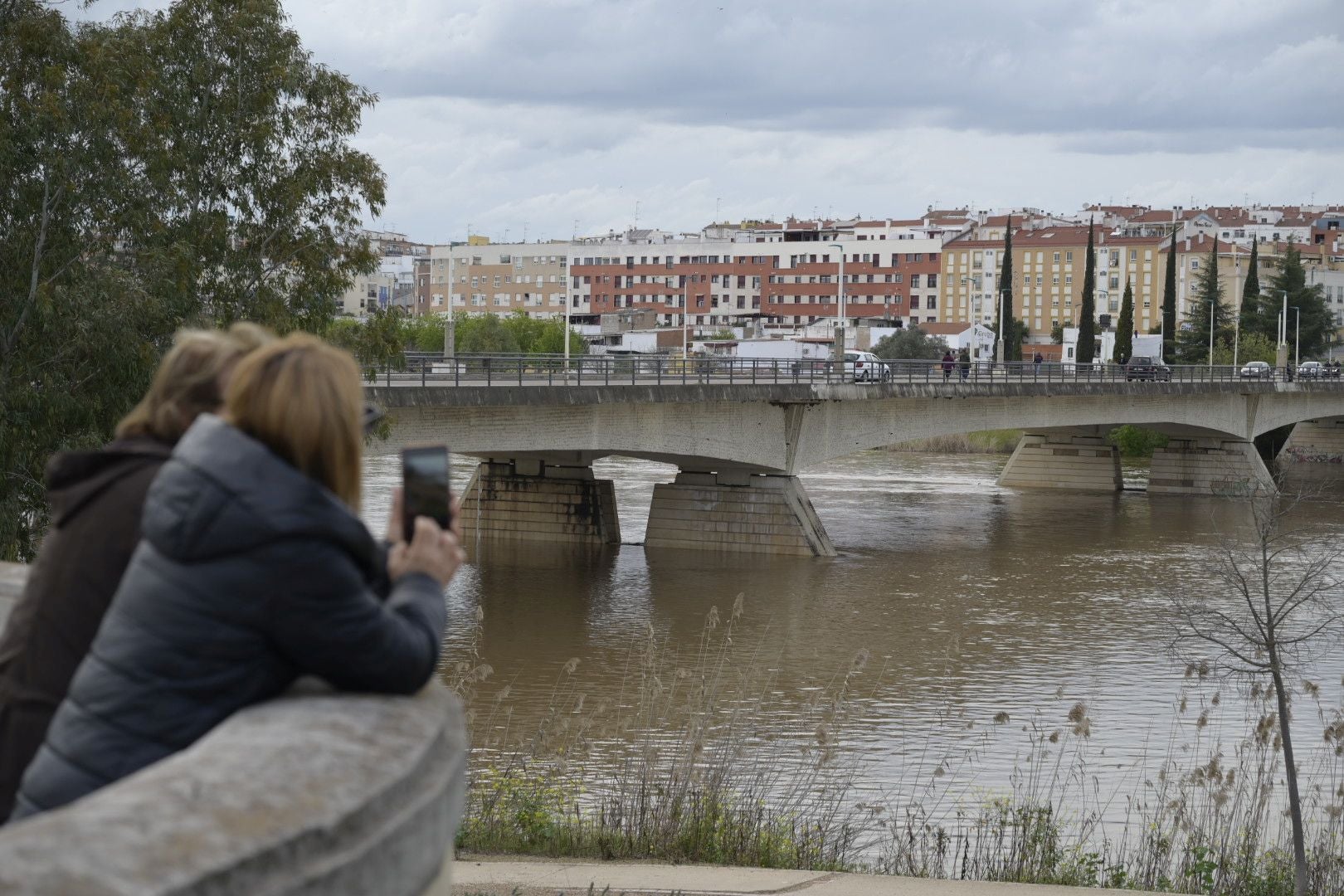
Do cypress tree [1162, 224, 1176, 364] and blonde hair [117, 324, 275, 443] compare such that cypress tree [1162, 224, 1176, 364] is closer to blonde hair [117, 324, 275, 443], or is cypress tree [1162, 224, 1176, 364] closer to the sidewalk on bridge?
the sidewalk on bridge

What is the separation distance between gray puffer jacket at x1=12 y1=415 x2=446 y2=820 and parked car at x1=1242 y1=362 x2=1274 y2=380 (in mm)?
61350

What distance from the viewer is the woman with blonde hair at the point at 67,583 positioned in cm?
271

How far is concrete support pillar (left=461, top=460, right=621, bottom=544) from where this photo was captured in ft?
120

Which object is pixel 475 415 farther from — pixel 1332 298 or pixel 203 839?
pixel 1332 298

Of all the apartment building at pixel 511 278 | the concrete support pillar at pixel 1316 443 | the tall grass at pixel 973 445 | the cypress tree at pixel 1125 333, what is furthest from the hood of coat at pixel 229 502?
the apartment building at pixel 511 278

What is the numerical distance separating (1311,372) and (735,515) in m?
42.4

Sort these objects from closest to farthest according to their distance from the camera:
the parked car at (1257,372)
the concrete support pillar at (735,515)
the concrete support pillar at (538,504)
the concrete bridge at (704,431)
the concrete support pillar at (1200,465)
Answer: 1. the concrete bridge at (704,431)
2. the concrete support pillar at (735,515)
3. the concrete support pillar at (538,504)
4. the concrete support pillar at (1200,465)
5. the parked car at (1257,372)

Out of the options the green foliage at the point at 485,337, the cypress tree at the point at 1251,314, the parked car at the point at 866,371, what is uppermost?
the cypress tree at the point at 1251,314

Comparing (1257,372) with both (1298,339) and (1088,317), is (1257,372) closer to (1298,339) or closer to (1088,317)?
(1088,317)

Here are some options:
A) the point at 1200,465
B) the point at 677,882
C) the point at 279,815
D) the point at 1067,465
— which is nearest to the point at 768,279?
the point at 1200,465

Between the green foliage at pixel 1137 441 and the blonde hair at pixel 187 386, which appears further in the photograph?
the green foliage at pixel 1137 441

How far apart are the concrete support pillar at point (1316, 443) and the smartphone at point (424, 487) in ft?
230

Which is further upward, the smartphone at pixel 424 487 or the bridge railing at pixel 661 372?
the smartphone at pixel 424 487

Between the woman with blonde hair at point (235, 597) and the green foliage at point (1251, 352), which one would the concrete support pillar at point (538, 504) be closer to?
the woman with blonde hair at point (235, 597)
